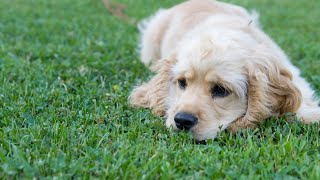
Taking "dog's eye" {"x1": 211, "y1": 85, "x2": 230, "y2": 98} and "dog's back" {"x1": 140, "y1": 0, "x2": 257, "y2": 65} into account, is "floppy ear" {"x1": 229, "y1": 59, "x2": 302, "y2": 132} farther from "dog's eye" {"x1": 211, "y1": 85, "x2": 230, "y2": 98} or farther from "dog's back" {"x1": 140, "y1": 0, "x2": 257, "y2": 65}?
"dog's back" {"x1": 140, "y1": 0, "x2": 257, "y2": 65}

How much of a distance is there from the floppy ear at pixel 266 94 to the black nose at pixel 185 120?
1.24 ft

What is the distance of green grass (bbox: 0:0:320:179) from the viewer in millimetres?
3168

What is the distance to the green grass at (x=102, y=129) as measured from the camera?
10.4 feet

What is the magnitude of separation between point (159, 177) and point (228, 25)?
2.54 meters

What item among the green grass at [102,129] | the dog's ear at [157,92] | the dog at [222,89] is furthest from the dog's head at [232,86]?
the dog's ear at [157,92]

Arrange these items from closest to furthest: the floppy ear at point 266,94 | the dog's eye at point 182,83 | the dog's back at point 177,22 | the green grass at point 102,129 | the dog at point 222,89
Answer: the green grass at point 102,129 < the dog at point 222,89 < the floppy ear at point 266,94 < the dog's eye at point 182,83 < the dog's back at point 177,22

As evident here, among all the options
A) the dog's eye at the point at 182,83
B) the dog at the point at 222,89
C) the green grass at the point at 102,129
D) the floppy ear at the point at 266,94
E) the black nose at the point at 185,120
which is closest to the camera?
the green grass at the point at 102,129

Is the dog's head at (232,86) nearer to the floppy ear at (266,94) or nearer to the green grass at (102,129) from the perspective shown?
the floppy ear at (266,94)

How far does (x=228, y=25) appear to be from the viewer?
206 inches

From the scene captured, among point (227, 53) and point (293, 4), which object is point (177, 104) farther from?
point (293, 4)

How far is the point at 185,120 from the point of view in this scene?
3.90m

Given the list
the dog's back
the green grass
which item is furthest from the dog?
the dog's back

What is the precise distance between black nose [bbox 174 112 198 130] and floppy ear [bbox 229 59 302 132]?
38 centimetres

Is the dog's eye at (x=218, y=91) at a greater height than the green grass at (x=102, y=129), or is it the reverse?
the dog's eye at (x=218, y=91)
